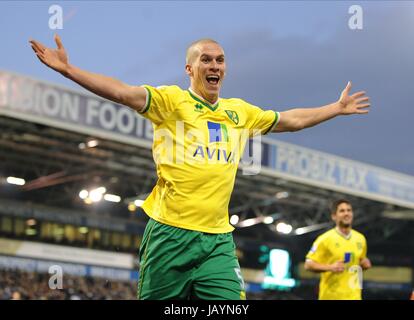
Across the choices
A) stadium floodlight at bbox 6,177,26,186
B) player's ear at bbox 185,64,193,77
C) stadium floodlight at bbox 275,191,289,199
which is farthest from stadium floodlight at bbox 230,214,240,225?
player's ear at bbox 185,64,193,77

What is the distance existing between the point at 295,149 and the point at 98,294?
989 cm

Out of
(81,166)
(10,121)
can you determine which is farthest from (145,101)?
(81,166)

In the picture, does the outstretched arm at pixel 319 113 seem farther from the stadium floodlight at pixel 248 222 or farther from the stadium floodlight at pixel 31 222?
the stadium floodlight at pixel 248 222

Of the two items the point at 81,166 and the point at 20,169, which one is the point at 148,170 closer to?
the point at 81,166

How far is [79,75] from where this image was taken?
5.11 metres

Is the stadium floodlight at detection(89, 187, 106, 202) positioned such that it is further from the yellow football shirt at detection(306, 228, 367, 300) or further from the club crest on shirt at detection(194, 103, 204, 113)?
the club crest on shirt at detection(194, 103, 204, 113)

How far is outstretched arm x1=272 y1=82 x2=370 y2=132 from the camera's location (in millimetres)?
6195

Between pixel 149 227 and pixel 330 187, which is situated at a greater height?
pixel 330 187

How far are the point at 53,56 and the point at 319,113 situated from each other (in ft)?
7.16

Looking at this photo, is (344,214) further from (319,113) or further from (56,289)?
(56,289)
